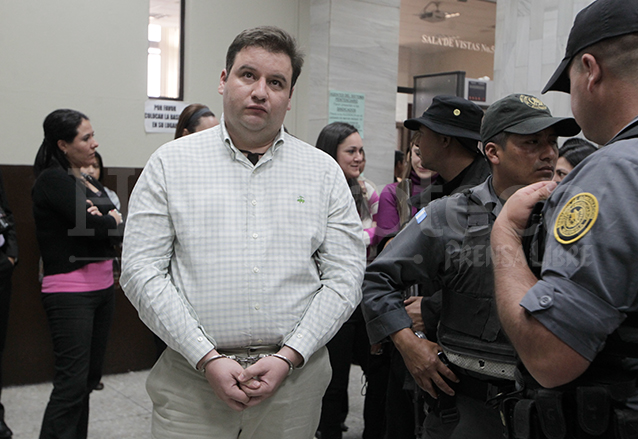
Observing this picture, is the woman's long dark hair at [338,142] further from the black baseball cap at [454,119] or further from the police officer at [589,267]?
the police officer at [589,267]

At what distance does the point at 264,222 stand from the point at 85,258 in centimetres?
187

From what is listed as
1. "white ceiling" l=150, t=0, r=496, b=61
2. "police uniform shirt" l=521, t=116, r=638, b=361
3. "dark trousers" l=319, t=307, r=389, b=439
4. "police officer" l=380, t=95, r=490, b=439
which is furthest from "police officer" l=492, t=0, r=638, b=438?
→ "white ceiling" l=150, t=0, r=496, b=61

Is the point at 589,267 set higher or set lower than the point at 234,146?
lower

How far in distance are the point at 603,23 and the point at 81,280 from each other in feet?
9.77

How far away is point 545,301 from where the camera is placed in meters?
1.27

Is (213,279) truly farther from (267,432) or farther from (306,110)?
(306,110)

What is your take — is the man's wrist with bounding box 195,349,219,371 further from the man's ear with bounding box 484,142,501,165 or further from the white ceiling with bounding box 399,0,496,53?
the white ceiling with bounding box 399,0,496,53

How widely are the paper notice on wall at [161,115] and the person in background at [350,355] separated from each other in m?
1.77

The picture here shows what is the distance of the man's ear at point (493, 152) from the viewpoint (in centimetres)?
227

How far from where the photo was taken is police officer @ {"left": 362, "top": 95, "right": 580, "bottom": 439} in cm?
207

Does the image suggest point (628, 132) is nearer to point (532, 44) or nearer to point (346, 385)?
point (346, 385)

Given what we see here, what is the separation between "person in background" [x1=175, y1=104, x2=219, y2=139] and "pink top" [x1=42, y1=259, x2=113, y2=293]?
3.10ft

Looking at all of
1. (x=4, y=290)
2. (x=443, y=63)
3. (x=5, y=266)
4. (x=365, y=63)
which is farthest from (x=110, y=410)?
(x=443, y=63)

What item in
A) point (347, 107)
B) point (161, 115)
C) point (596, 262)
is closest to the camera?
point (596, 262)
